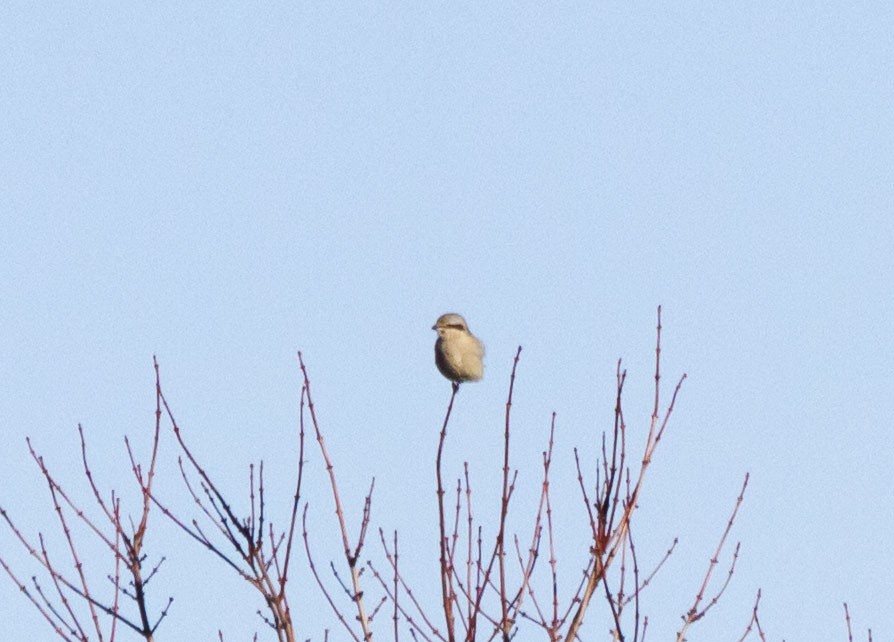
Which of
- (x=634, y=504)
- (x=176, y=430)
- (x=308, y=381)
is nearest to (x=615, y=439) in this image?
(x=634, y=504)

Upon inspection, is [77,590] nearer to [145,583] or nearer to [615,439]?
[145,583]


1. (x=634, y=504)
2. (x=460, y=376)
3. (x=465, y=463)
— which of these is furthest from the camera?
(x=460, y=376)

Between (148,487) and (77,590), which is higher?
(148,487)

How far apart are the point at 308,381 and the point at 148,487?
0.73 metres

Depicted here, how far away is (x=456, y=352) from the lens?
36.4ft

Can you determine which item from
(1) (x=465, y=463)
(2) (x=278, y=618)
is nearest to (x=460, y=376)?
(1) (x=465, y=463)

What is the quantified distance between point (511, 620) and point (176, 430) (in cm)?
142

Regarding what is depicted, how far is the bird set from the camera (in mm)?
11086

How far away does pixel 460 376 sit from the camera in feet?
36.7

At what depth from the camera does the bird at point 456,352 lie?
36.4ft

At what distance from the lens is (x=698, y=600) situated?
5.67m

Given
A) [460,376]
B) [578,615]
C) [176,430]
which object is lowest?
[578,615]

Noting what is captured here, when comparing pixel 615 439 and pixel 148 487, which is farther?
pixel 148 487

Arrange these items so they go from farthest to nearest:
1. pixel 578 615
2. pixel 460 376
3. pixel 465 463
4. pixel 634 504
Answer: pixel 460 376 < pixel 465 463 < pixel 634 504 < pixel 578 615
